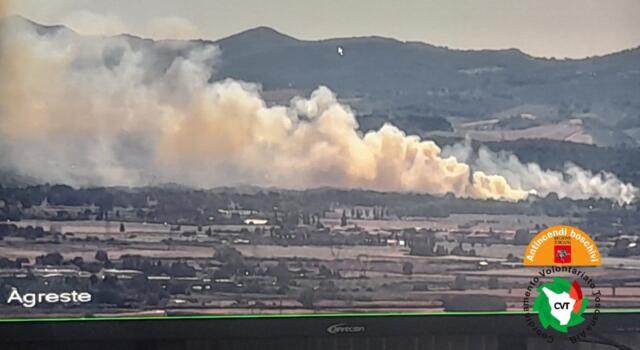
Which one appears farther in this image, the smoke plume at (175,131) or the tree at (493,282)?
the tree at (493,282)

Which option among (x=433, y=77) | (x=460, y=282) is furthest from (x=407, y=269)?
(x=433, y=77)

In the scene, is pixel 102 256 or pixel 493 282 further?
pixel 493 282

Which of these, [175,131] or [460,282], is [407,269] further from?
[175,131]

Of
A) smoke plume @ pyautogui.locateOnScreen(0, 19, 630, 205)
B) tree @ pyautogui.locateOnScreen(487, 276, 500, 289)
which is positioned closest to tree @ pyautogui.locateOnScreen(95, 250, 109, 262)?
smoke plume @ pyautogui.locateOnScreen(0, 19, 630, 205)

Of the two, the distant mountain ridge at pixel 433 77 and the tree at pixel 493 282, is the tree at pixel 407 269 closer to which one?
the tree at pixel 493 282

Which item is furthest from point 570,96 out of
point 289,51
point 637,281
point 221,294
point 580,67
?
point 221,294

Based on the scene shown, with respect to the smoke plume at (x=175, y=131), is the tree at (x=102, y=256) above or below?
below

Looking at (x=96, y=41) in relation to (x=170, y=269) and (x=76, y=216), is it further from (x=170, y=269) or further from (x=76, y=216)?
(x=170, y=269)

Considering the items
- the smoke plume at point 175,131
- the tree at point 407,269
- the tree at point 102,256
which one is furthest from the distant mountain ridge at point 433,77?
the tree at point 102,256

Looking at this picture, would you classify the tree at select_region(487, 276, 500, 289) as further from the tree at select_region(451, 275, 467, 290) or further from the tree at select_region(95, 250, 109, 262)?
the tree at select_region(95, 250, 109, 262)
